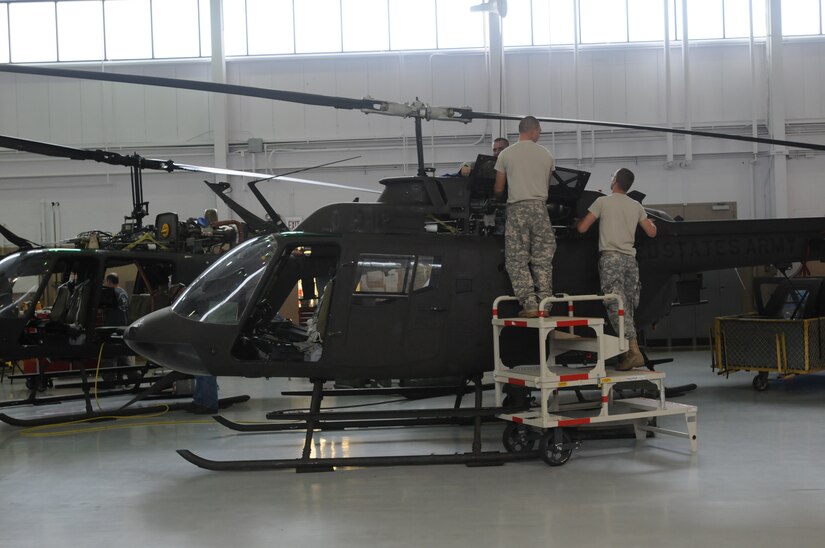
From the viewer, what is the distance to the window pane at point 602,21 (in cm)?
1639

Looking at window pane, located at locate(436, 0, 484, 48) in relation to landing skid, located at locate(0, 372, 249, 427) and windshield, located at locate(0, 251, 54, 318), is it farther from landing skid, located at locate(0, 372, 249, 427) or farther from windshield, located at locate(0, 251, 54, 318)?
windshield, located at locate(0, 251, 54, 318)

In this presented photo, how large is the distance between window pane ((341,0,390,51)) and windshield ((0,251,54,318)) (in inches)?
378

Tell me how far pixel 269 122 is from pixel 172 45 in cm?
268

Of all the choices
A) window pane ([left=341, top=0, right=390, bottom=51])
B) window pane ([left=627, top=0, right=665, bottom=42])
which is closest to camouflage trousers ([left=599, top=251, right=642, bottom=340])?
window pane ([left=627, top=0, right=665, bottom=42])

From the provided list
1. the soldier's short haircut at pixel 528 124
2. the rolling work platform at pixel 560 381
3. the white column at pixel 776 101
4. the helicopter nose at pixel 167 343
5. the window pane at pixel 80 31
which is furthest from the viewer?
the window pane at pixel 80 31

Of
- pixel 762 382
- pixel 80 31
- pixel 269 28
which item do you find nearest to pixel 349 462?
pixel 762 382

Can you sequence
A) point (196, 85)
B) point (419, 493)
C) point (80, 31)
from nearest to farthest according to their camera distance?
point (419, 493) < point (196, 85) < point (80, 31)

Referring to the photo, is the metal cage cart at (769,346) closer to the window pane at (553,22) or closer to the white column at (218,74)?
the window pane at (553,22)

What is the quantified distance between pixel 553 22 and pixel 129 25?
886cm

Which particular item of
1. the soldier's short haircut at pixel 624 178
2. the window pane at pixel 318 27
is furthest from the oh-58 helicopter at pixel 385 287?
the window pane at pixel 318 27

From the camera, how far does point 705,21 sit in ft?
53.6

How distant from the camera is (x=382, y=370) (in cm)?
643

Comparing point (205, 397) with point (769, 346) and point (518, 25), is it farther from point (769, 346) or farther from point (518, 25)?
point (518, 25)

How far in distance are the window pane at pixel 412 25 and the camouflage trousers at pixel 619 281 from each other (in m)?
11.0
